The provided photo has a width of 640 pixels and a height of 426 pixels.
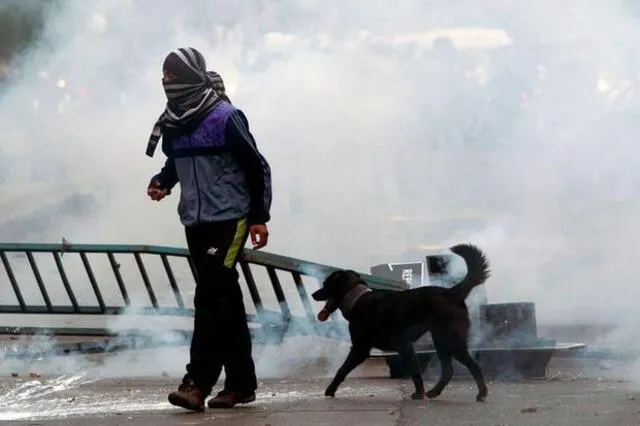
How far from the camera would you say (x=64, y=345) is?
1228 cm

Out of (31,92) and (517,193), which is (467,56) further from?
(31,92)

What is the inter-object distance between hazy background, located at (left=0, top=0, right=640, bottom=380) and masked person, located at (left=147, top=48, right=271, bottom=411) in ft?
19.2

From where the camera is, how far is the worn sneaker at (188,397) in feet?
27.2

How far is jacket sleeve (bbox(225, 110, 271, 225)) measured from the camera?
838 centimetres

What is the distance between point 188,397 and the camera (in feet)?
27.3

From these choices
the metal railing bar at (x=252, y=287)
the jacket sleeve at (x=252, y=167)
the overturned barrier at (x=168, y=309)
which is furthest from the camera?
the metal railing bar at (x=252, y=287)

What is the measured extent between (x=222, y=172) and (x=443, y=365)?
5.30 feet

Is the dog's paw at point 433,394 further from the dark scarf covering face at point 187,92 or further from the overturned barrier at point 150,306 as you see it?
the overturned barrier at point 150,306

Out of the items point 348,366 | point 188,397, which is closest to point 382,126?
point 348,366

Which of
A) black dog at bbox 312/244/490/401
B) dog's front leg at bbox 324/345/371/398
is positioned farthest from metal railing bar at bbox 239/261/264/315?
dog's front leg at bbox 324/345/371/398

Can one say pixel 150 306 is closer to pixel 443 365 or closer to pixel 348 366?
pixel 348 366

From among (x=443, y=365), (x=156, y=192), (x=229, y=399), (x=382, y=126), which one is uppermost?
(x=156, y=192)

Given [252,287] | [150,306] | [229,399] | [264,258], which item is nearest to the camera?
[229,399]

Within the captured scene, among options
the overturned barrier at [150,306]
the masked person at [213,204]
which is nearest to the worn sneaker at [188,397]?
the masked person at [213,204]
